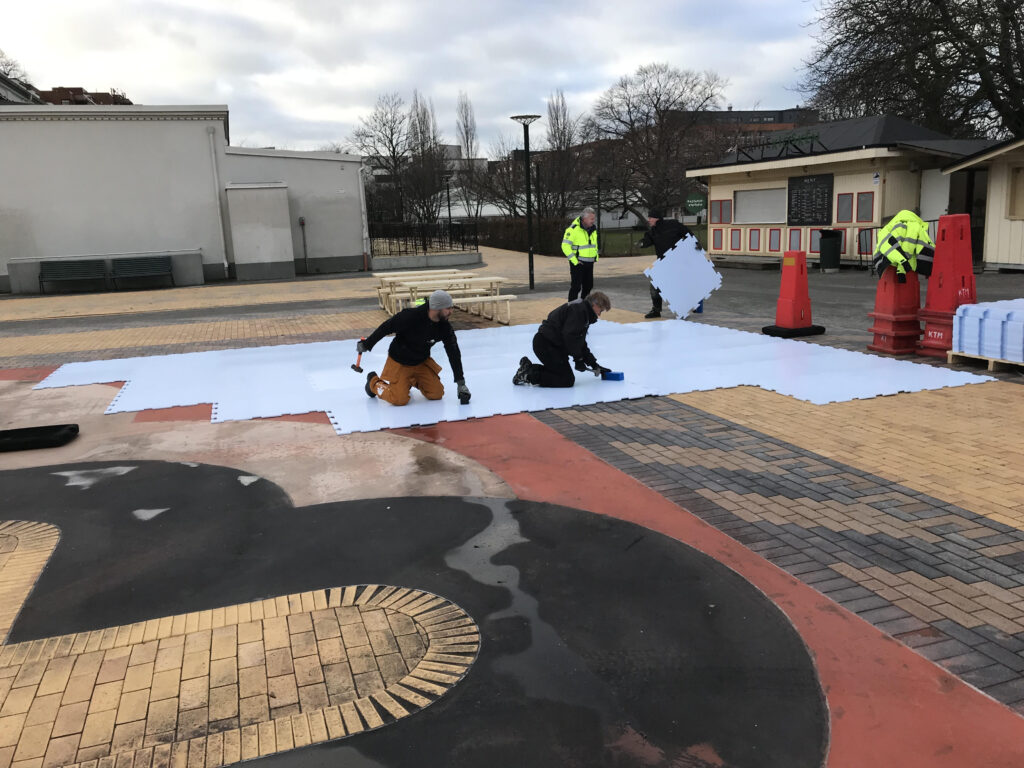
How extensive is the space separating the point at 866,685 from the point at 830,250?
19.7 m

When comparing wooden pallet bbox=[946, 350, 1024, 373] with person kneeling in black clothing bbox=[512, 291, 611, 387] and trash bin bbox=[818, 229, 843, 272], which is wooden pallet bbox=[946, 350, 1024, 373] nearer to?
person kneeling in black clothing bbox=[512, 291, 611, 387]

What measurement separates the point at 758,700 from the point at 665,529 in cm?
170

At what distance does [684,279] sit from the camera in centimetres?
1323

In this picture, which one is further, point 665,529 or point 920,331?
point 920,331

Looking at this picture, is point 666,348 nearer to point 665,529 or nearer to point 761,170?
Answer: point 665,529

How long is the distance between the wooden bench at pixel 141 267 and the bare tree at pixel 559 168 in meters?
24.5

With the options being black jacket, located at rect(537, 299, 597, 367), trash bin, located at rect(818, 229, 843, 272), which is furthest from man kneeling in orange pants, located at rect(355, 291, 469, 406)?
trash bin, located at rect(818, 229, 843, 272)

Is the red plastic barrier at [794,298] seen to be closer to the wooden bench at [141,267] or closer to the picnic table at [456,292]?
the picnic table at [456,292]

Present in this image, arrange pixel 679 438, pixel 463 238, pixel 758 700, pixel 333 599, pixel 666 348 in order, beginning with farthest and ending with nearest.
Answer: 1. pixel 463 238
2. pixel 666 348
3. pixel 679 438
4. pixel 333 599
5. pixel 758 700

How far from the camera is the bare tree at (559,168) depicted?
153 ft

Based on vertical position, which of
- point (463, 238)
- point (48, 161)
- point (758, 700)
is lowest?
point (758, 700)

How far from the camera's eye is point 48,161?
2392 centimetres

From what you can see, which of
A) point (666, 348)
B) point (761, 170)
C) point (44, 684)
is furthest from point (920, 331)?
point (761, 170)

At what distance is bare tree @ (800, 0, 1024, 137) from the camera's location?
2222 cm
